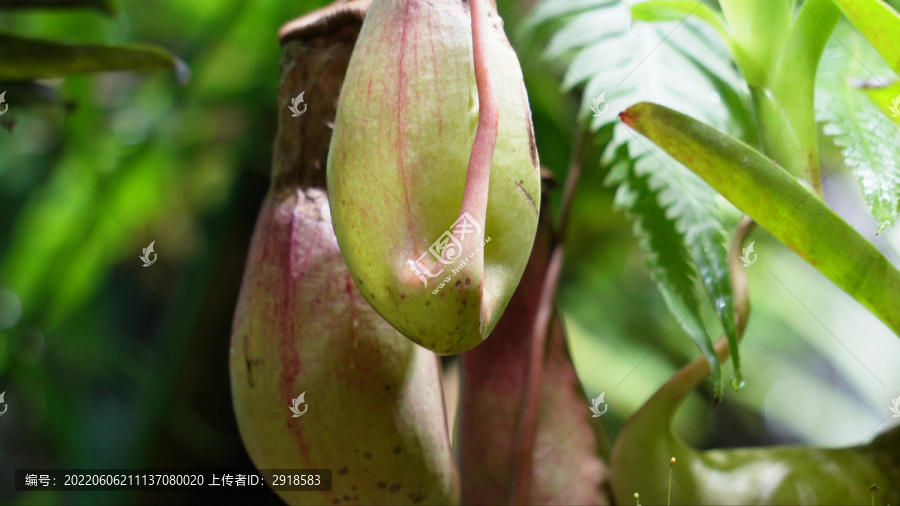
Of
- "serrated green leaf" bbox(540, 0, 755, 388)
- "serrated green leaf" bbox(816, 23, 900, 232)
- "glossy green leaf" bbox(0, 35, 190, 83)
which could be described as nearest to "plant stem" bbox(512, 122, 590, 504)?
"serrated green leaf" bbox(540, 0, 755, 388)

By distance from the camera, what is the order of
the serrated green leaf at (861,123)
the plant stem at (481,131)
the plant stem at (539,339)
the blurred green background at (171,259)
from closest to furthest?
the plant stem at (481,131)
the serrated green leaf at (861,123)
the plant stem at (539,339)
the blurred green background at (171,259)

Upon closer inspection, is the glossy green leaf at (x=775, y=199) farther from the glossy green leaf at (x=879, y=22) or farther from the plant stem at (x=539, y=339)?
the plant stem at (x=539, y=339)

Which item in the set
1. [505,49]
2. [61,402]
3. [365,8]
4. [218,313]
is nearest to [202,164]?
[218,313]

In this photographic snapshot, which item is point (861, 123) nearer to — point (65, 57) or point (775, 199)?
point (775, 199)

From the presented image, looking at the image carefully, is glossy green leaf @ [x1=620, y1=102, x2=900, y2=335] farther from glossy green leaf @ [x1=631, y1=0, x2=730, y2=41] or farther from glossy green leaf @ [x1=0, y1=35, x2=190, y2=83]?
glossy green leaf @ [x1=0, y1=35, x2=190, y2=83]

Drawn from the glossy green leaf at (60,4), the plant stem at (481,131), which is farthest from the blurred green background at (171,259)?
the plant stem at (481,131)
